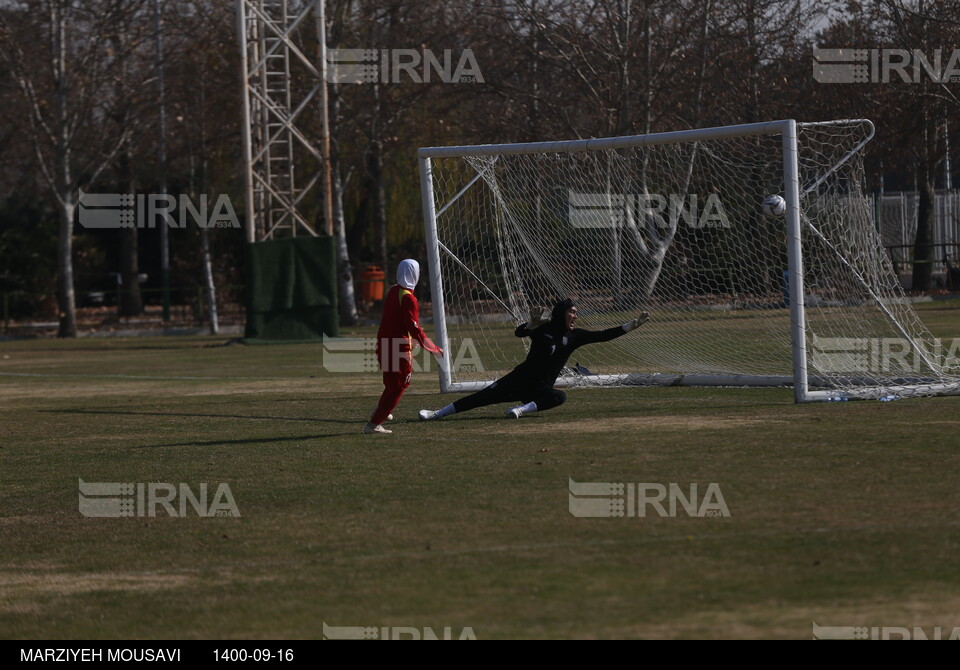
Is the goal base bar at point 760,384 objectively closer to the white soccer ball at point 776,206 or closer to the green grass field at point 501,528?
the green grass field at point 501,528

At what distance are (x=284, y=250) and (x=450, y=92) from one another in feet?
27.0

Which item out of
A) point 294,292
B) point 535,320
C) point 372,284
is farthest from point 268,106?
point 535,320

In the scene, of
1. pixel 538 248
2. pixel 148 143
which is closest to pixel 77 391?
pixel 538 248

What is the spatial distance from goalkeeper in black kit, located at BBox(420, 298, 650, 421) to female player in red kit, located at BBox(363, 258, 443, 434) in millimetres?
1051

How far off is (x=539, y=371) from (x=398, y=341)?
5.87 feet

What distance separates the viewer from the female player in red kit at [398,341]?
524 inches

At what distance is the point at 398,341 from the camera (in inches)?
527

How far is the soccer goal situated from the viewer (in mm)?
15844

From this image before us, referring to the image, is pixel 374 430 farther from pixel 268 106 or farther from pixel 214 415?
pixel 268 106

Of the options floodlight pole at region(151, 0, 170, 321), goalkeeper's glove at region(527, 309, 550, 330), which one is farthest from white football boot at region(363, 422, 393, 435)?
floodlight pole at region(151, 0, 170, 321)

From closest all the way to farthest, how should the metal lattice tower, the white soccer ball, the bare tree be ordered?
the white soccer ball, the metal lattice tower, the bare tree

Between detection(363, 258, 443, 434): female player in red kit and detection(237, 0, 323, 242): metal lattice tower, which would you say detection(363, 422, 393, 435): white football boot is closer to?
detection(363, 258, 443, 434): female player in red kit

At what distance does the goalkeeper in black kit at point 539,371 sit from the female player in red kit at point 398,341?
1.05m
